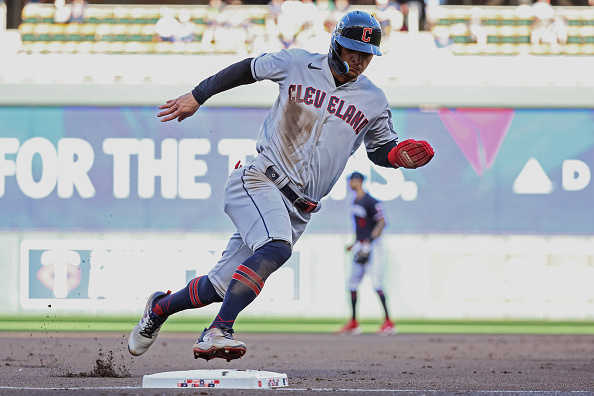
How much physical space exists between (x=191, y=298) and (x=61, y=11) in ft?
39.1

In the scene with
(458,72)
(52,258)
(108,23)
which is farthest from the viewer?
(108,23)

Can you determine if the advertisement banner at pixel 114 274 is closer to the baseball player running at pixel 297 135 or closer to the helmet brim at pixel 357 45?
the baseball player running at pixel 297 135

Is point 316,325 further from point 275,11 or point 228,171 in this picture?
point 275,11

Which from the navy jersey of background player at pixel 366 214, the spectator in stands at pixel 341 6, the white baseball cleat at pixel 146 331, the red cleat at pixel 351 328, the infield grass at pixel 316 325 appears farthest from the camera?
the spectator in stands at pixel 341 6

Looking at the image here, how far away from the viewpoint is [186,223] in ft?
43.4

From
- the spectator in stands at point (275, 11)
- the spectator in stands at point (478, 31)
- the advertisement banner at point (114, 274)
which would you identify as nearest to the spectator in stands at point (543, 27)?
the spectator in stands at point (478, 31)

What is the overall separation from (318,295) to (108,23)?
236 inches

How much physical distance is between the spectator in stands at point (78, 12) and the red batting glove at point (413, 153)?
11.9 m

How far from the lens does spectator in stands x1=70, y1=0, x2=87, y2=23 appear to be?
52.6 ft

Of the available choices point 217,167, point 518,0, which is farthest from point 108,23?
point 518,0

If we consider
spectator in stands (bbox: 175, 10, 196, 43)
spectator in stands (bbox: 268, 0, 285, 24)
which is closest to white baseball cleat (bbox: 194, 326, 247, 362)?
spectator in stands (bbox: 175, 10, 196, 43)

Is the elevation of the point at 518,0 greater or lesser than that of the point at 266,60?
greater

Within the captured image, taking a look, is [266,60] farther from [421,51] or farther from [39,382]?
[421,51]

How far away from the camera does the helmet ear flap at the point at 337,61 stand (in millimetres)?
4973
